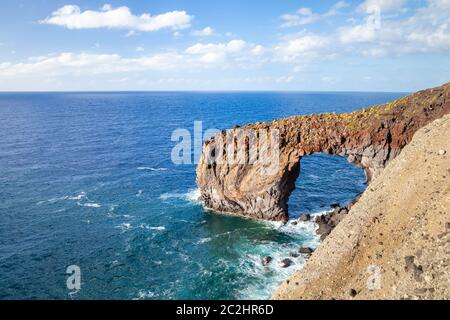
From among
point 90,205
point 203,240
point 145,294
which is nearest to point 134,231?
point 203,240

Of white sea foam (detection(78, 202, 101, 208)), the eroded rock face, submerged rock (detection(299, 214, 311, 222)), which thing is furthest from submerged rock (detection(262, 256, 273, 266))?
white sea foam (detection(78, 202, 101, 208))

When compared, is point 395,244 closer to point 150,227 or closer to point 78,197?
point 150,227

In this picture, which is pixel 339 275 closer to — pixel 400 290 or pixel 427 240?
pixel 400 290

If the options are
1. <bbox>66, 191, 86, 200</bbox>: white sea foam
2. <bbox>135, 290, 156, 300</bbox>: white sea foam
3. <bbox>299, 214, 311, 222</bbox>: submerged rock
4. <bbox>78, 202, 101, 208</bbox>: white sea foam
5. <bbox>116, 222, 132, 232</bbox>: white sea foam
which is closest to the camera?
<bbox>135, 290, 156, 300</bbox>: white sea foam

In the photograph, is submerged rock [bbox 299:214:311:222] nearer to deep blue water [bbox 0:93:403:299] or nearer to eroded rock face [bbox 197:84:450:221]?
deep blue water [bbox 0:93:403:299]

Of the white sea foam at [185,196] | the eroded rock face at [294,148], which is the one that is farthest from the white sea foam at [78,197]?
the eroded rock face at [294,148]

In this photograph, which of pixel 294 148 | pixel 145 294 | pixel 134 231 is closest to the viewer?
pixel 145 294
